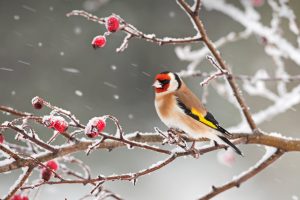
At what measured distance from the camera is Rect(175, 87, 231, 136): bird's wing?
258 centimetres

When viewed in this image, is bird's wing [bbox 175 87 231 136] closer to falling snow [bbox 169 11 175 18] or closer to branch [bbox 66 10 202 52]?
branch [bbox 66 10 202 52]

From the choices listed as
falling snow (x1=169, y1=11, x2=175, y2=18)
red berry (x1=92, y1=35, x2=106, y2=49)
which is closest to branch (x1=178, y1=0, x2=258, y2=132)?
red berry (x1=92, y1=35, x2=106, y2=49)

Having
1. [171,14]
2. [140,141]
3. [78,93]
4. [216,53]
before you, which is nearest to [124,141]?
[140,141]

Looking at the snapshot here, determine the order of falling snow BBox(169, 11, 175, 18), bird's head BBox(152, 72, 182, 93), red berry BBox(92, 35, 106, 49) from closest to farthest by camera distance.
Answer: red berry BBox(92, 35, 106, 49), bird's head BBox(152, 72, 182, 93), falling snow BBox(169, 11, 175, 18)

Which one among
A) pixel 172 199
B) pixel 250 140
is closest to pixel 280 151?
pixel 250 140

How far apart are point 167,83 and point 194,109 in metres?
0.29

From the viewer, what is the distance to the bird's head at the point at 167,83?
2859mm

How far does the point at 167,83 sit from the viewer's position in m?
2.88

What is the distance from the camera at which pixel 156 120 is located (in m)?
9.90

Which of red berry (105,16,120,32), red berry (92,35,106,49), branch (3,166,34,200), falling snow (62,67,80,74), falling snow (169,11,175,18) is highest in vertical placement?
falling snow (169,11,175,18)

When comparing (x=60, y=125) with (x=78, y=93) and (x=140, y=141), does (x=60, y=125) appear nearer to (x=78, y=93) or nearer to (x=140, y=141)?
(x=140, y=141)

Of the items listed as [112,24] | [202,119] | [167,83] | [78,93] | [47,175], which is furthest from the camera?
[78,93]

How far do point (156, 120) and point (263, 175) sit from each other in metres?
2.13

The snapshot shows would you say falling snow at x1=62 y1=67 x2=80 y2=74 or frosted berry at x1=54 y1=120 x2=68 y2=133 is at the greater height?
falling snow at x1=62 y1=67 x2=80 y2=74
